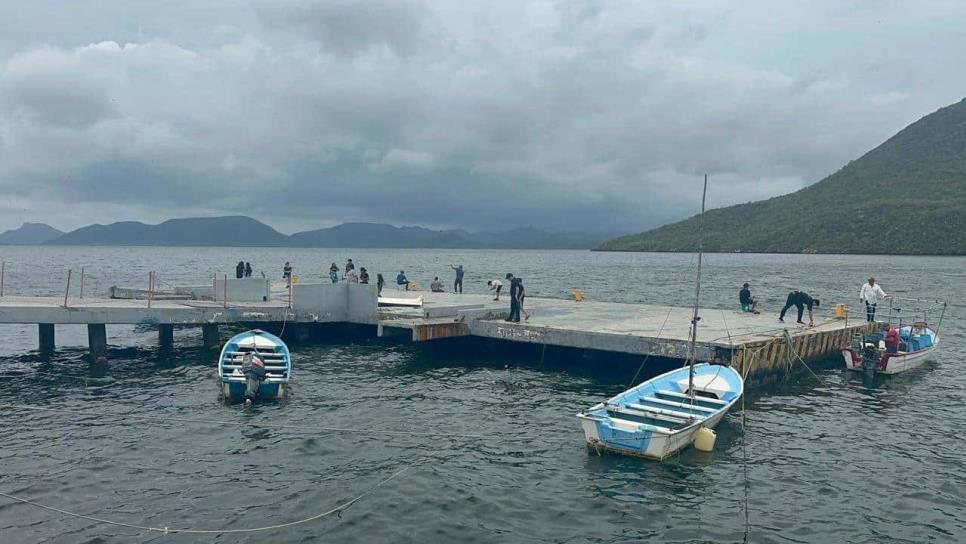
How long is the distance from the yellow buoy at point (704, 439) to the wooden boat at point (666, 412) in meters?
0.03

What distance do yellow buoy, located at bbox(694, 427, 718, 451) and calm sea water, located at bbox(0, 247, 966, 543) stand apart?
246 millimetres

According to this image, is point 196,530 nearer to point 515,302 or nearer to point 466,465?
point 466,465

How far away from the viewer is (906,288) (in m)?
76.6

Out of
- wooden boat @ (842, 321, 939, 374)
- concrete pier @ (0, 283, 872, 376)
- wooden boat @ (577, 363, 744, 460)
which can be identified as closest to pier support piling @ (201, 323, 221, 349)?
A: concrete pier @ (0, 283, 872, 376)

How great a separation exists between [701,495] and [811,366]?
1563 centimetres

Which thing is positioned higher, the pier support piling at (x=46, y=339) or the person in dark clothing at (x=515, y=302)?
the person in dark clothing at (x=515, y=302)

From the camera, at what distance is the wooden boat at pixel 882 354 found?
25.8 metres

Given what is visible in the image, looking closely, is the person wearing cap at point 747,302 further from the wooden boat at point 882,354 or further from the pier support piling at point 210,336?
the pier support piling at point 210,336

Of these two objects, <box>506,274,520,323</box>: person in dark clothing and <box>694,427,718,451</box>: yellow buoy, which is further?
<box>506,274,520,323</box>: person in dark clothing

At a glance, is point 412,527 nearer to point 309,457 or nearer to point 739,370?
point 309,457

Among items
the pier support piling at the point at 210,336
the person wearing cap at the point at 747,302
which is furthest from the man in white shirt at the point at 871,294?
the pier support piling at the point at 210,336

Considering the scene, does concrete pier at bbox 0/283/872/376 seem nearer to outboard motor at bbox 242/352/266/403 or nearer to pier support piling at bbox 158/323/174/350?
pier support piling at bbox 158/323/174/350

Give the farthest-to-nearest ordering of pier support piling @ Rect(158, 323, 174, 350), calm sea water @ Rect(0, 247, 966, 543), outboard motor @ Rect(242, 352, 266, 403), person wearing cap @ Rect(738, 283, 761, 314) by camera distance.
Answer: person wearing cap @ Rect(738, 283, 761, 314), pier support piling @ Rect(158, 323, 174, 350), outboard motor @ Rect(242, 352, 266, 403), calm sea water @ Rect(0, 247, 966, 543)

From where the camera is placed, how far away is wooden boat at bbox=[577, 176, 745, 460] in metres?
15.2
